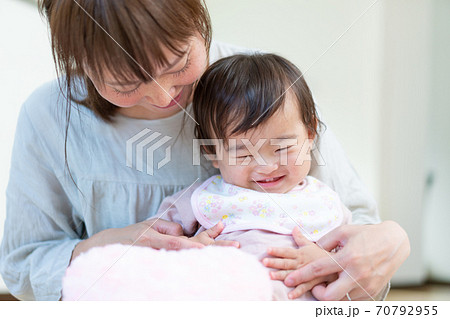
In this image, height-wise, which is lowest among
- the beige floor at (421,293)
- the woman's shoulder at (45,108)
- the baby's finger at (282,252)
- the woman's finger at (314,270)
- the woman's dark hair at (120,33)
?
the beige floor at (421,293)

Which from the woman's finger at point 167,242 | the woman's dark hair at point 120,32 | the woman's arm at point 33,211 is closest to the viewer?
the woman's dark hair at point 120,32

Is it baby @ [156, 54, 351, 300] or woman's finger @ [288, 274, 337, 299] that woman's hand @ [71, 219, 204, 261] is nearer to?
baby @ [156, 54, 351, 300]

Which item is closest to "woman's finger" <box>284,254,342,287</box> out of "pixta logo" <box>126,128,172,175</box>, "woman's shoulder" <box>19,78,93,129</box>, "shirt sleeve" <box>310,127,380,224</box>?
"shirt sleeve" <box>310,127,380,224</box>

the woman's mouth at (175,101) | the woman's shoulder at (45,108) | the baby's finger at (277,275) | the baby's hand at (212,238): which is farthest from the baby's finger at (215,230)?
the woman's shoulder at (45,108)

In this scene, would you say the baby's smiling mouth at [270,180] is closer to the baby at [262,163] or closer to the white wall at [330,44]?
the baby at [262,163]

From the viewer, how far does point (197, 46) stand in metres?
0.59

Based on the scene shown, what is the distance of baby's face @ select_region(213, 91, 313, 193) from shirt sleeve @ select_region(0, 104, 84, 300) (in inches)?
12.2

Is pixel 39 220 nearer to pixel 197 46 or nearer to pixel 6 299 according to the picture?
pixel 6 299

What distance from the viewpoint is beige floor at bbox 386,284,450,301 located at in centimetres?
64

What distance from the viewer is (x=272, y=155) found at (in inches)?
23.6

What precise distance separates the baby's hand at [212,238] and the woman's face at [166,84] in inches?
8.0

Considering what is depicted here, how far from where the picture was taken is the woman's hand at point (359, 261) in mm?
591

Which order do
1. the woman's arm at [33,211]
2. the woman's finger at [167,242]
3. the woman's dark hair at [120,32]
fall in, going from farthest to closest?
the woman's arm at [33,211], the woman's finger at [167,242], the woman's dark hair at [120,32]

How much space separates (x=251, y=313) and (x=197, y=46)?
0.38 m
